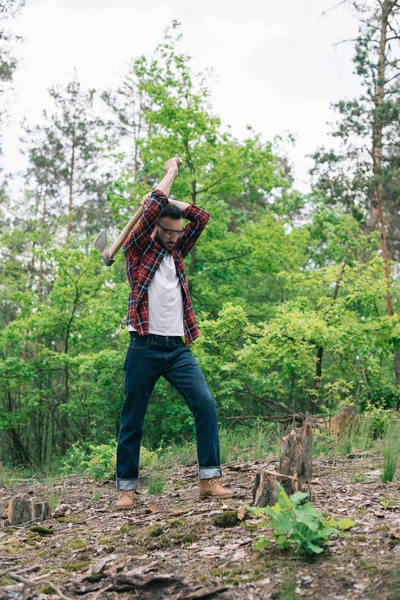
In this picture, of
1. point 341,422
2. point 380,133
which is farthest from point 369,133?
point 341,422

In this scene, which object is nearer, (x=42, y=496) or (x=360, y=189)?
(x=42, y=496)

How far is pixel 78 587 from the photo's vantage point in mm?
2857

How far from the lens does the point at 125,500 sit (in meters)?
4.52

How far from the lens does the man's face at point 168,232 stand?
4.47 metres

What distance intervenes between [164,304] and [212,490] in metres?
1.32

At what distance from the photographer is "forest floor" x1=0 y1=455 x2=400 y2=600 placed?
2607 millimetres

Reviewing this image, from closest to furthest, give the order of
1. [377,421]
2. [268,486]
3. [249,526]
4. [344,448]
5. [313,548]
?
[313,548] < [249,526] < [268,486] < [344,448] < [377,421]

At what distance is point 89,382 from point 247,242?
5.27m

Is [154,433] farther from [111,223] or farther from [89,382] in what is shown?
[111,223]

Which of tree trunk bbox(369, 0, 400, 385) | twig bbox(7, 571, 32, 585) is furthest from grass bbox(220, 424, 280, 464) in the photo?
tree trunk bbox(369, 0, 400, 385)

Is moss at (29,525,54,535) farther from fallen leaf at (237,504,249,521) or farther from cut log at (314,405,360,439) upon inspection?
cut log at (314,405,360,439)

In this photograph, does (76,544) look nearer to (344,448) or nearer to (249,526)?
(249,526)

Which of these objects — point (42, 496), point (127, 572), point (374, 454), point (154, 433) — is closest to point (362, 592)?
point (127, 572)

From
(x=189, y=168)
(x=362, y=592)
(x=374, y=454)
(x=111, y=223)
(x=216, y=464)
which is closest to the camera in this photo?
(x=362, y=592)
